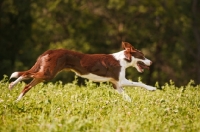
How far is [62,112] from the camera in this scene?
7.36 meters

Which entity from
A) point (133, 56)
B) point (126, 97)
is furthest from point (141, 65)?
point (126, 97)

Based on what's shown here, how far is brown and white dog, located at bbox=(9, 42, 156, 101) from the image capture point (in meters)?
8.90

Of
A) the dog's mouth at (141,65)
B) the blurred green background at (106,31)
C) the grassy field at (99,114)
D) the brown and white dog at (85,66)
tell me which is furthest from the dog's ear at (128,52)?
the blurred green background at (106,31)

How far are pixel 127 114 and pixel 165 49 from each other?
1028 inches

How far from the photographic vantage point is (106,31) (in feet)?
110

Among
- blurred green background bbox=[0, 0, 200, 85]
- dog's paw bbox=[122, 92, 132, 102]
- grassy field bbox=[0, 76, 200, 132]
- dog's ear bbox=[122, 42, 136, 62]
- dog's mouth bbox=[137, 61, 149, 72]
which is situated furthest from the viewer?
blurred green background bbox=[0, 0, 200, 85]

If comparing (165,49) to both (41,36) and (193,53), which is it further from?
(41,36)

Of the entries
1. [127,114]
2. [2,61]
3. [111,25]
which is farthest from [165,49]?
[127,114]

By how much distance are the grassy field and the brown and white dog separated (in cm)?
31

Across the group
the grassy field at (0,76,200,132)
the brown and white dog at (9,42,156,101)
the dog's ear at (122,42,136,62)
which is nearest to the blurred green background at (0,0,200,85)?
the dog's ear at (122,42,136,62)

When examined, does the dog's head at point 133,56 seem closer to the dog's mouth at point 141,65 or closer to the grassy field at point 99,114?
the dog's mouth at point 141,65

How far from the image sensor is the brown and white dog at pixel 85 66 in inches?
350

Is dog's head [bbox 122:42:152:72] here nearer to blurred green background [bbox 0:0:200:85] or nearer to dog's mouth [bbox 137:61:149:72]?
dog's mouth [bbox 137:61:149:72]

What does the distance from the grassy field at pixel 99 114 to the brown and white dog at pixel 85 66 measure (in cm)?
31
